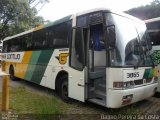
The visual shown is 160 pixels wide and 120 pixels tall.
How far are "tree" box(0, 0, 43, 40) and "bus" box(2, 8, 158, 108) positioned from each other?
15747 mm

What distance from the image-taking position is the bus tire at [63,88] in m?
8.51

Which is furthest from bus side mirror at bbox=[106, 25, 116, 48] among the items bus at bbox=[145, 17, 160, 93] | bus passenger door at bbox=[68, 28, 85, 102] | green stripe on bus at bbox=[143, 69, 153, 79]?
bus at bbox=[145, 17, 160, 93]

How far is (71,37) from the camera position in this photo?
8.04 meters

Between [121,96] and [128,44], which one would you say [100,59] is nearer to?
[128,44]

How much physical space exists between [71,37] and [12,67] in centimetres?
804

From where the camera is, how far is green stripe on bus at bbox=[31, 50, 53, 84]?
9781 mm

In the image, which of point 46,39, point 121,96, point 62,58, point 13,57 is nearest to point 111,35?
point 121,96

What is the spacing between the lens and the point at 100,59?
7676 millimetres

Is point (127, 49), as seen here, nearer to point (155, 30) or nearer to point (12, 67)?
point (155, 30)

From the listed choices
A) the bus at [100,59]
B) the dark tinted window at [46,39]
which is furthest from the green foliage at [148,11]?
the bus at [100,59]

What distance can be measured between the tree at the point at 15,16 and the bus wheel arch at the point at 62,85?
56.0ft

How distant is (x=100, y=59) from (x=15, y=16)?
63.7 ft

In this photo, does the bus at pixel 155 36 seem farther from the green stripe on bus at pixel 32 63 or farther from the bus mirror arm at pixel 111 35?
the green stripe on bus at pixel 32 63

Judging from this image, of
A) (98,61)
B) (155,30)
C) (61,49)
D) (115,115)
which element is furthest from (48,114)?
(155,30)
